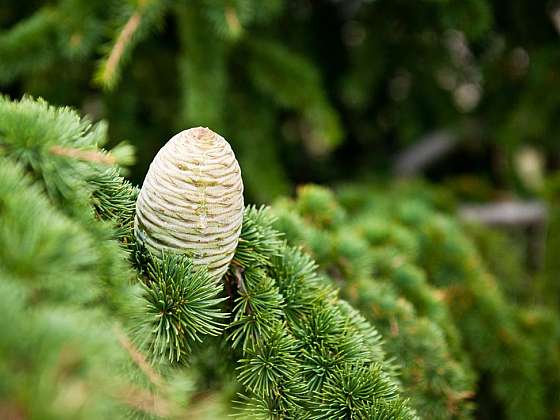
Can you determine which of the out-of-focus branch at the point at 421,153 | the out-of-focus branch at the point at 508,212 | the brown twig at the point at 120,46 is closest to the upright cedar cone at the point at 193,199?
the brown twig at the point at 120,46

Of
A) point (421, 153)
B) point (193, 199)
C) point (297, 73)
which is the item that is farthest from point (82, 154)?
point (421, 153)

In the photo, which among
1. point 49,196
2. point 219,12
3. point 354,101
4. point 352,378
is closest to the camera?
point 49,196

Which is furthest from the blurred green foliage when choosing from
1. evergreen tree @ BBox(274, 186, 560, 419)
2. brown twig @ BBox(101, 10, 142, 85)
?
evergreen tree @ BBox(274, 186, 560, 419)

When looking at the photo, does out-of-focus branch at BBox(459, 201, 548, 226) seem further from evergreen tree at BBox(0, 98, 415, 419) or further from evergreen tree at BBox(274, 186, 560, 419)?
evergreen tree at BBox(0, 98, 415, 419)

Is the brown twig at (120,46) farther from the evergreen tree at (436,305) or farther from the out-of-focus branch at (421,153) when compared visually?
the out-of-focus branch at (421,153)

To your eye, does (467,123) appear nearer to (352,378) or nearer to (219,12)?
(219,12)

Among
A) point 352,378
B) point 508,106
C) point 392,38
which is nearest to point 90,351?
point 352,378

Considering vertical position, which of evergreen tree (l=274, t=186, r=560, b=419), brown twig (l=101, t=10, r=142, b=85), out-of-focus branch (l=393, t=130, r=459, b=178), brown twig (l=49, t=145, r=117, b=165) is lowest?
out-of-focus branch (l=393, t=130, r=459, b=178)

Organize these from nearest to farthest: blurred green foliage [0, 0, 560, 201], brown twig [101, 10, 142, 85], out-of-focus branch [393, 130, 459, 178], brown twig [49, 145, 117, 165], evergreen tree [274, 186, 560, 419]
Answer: brown twig [49, 145, 117, 165], evergreen tree [274, 186, 560, 419], brown twig [101, 10, 142, 85], blurred green foliage [0, 0, 560, 201], out-of-focus branch [393, 130, 459, 178]
